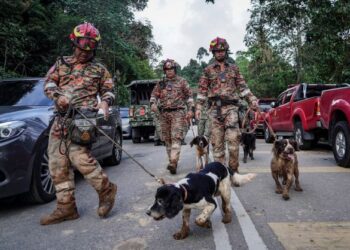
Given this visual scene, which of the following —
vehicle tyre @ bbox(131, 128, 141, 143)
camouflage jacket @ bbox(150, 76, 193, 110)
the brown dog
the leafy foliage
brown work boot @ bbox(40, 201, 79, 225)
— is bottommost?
vehicle tyre @ bbox(131, 128, 141, 143)

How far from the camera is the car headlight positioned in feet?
16.2

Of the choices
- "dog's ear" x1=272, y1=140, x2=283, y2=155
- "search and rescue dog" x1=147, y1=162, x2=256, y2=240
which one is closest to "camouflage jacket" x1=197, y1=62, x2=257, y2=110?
"dog's ear" x1=272, y1=140, x2=283, y2=155

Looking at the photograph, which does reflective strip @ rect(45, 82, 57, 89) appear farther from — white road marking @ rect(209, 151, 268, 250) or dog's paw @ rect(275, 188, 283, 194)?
dog's paw @ rect(275, 188, 283, 194)

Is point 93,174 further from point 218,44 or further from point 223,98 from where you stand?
point 218,44

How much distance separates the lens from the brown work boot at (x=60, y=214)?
474cm

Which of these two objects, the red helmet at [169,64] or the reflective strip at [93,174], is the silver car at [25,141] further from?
the red helmet at [169,64]

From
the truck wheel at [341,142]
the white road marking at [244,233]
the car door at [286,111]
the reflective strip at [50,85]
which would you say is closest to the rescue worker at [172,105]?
the truck wheel at [341,142]

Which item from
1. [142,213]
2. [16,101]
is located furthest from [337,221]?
[16,101]

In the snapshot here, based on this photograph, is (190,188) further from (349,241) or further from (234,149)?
(234,149)

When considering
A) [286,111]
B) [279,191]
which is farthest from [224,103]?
[286,111]

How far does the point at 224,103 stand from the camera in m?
6.65

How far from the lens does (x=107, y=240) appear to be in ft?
13.6

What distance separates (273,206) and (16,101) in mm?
3856

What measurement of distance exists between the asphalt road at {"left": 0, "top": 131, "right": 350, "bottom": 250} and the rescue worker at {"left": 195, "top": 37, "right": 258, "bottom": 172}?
0.72m
